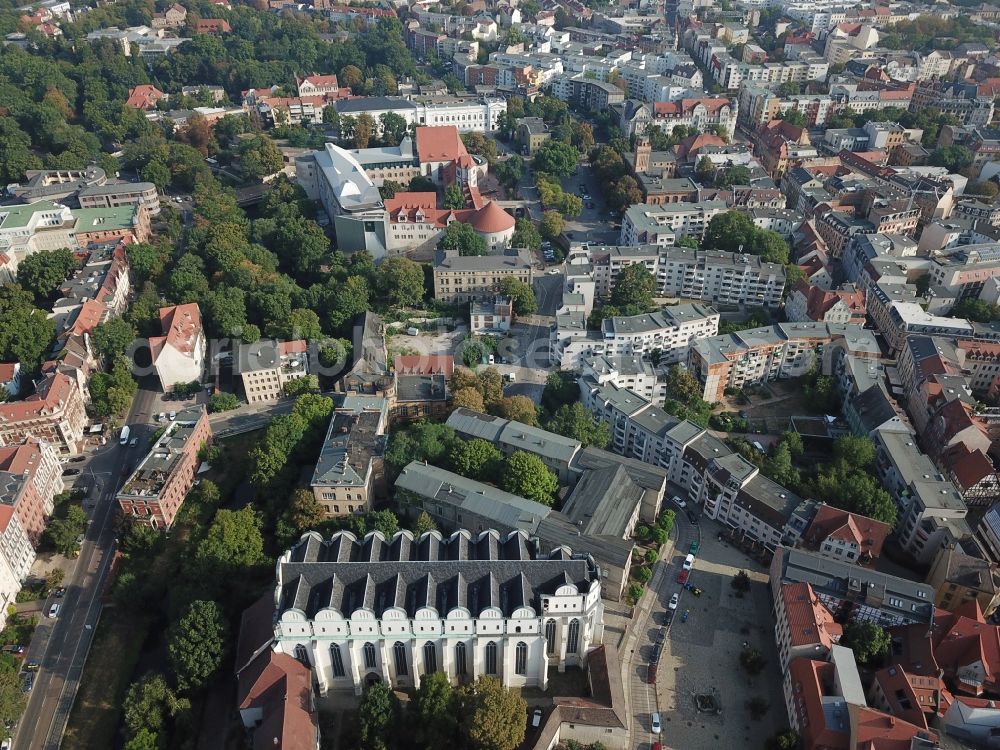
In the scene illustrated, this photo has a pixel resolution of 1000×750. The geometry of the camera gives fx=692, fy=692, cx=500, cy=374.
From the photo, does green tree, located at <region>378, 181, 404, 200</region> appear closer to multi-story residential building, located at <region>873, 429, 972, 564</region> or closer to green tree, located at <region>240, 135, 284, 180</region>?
green tree, located at <region>240, 135, 284, 180</region>

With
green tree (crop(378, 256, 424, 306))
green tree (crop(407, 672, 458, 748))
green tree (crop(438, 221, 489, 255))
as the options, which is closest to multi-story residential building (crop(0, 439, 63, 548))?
green tree (crop(407, 672, 458, 748))

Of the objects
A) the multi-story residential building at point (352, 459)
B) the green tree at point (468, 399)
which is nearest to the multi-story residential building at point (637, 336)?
the green tree at point (468, 399)

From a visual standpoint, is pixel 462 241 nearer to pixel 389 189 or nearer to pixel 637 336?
pixel 389 189

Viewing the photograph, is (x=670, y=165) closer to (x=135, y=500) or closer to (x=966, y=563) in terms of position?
(x=966, y=563)

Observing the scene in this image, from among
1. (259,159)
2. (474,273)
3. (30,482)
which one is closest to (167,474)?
(30,482)

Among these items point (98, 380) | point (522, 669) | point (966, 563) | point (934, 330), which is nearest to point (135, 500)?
point (98, 380)

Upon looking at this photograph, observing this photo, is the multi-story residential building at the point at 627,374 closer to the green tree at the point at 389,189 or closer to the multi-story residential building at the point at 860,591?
the multi-story residential building at the point at 860,591
